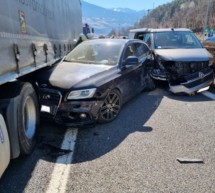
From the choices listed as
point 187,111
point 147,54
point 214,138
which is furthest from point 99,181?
point 147,54

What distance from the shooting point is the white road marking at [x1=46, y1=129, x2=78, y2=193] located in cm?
335

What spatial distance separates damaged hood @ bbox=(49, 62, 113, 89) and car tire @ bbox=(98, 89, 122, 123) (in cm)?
51

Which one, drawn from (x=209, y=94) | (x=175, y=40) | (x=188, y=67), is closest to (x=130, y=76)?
(x=188, y=67)

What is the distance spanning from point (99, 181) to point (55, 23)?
462cm

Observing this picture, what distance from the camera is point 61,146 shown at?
14.7ft

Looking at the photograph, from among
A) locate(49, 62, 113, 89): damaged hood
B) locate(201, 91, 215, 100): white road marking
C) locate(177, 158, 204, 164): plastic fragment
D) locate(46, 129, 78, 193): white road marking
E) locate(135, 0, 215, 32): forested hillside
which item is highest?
locate(135, 0, 215, 32): forested hillside

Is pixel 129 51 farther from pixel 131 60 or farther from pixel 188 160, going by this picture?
pixel 188 160

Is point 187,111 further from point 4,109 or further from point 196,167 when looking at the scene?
point 4,109

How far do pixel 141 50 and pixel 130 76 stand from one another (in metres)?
1.53

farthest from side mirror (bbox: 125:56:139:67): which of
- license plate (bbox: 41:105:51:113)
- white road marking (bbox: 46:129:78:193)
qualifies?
white road marking (bbox: 46:129:78:193)

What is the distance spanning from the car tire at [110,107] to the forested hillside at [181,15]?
81445mm

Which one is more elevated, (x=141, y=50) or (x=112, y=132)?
(x=141, y=50)

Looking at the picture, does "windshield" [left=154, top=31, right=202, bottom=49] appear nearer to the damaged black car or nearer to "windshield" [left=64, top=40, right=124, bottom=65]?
the damaged black car

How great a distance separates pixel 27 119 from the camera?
4.44 m
